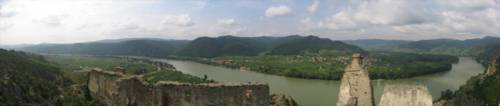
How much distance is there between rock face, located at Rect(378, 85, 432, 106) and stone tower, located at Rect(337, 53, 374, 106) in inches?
14.6

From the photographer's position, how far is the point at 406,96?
355 inches

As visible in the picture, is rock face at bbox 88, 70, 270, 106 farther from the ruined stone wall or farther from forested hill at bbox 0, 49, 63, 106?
forested hill at bbox 0, 49, 63, 106

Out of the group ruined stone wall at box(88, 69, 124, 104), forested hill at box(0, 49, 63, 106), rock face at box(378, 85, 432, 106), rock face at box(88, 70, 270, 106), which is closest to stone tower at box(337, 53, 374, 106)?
rock face at box(378, 85, 432, 106)

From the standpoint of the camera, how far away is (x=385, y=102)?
9.34 metres

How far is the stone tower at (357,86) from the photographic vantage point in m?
9.62

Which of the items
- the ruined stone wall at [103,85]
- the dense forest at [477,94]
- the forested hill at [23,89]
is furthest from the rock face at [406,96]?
the dense forest at [477,94]

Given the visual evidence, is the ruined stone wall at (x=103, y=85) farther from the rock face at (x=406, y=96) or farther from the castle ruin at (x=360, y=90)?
the rock face at (x=406, y=96)

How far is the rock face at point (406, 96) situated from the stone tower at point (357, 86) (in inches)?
14.6

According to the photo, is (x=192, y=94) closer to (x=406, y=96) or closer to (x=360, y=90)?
(x=360, y=90)

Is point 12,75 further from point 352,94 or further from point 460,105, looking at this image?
point 460,105

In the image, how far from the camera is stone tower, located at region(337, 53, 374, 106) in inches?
379

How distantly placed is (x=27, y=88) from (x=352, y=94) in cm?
3735

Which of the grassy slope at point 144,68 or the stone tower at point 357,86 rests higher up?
the stone tower at point 357,86

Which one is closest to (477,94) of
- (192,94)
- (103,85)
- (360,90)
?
(103,85)
